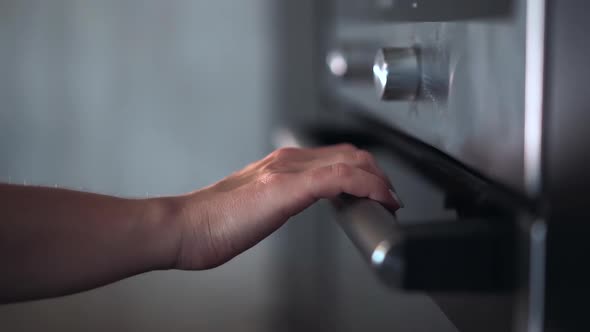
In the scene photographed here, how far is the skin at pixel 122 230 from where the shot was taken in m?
0.39

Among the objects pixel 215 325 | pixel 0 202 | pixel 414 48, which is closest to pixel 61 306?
pixel 215 325

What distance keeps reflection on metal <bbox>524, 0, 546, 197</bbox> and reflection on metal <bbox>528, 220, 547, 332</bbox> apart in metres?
0.02

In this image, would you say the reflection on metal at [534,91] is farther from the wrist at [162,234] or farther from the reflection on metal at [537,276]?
the wrist at [162,234]

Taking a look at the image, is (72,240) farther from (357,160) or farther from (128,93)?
(128,93)

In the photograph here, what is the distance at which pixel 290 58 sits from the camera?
1.39m

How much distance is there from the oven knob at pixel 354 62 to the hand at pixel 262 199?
155mm

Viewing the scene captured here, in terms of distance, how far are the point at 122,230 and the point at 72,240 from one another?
28 mm

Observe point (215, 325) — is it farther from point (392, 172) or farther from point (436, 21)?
point (436, 21)

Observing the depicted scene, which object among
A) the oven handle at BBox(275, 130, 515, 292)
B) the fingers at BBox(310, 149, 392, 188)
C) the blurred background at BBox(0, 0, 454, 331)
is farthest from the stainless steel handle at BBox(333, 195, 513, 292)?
the blurred background at BBox(0, 0, 454, 331)

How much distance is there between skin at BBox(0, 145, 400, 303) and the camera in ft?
1.27

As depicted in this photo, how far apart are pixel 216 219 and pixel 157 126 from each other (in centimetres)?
115

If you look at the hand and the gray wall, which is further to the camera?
the gray wall

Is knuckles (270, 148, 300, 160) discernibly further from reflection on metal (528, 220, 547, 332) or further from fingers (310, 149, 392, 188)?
reflection on metal (528, 220, 547, 332)

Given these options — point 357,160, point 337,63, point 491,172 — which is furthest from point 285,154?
point 337,63
